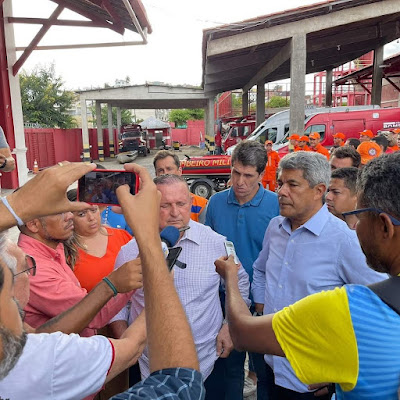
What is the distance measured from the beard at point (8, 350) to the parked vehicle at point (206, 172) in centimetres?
949

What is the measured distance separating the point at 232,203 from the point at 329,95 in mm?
21862

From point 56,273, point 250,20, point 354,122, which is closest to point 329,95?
point 354,122

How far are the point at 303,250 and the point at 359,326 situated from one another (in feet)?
3.40

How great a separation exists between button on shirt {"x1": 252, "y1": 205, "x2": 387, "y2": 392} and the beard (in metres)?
1.40

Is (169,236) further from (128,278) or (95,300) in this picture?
(95,300)

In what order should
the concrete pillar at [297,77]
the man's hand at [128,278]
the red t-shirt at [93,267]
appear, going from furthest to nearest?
the concrete pillar at [297,77] < the red t-shirt at [93,267] < the man's hand at [128,278]

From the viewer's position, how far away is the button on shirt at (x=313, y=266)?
5.99 ft

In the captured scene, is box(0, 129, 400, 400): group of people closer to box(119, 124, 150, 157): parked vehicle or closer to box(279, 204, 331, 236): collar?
box(279, 204, 331, 236): collar

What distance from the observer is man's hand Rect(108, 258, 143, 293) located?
4.61 ft

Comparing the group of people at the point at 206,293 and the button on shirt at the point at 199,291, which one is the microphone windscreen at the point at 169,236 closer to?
the group of people at the point at 206,293

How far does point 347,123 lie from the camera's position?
11930 millimetres

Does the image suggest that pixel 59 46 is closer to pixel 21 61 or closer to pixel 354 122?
pixel 21 61

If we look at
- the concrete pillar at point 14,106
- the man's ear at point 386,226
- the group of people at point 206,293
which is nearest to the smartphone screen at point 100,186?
the group of people at point 206,293

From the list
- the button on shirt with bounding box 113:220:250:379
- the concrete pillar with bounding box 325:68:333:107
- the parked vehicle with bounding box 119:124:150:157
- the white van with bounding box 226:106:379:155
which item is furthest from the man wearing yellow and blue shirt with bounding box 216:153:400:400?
the parked vehicle with bounding box 119:124:150:157
